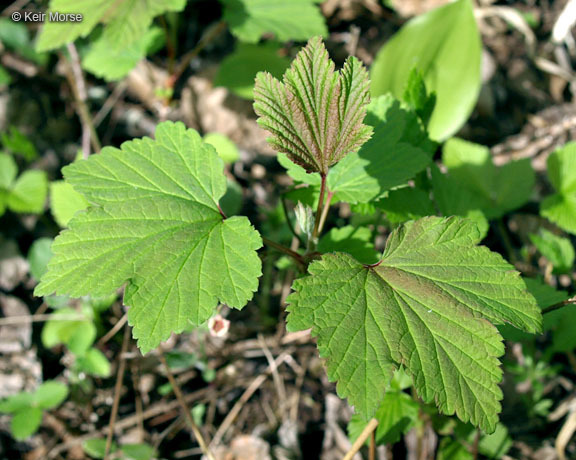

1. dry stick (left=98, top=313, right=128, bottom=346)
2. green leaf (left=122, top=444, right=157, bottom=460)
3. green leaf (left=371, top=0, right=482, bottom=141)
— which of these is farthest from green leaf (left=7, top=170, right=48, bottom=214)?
green leaf (left=371, top=0, right=482, bottom=141)

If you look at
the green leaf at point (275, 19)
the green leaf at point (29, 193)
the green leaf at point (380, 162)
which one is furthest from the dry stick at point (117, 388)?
the green leaf at point (275, 19)

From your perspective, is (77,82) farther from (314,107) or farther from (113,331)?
(314,107)

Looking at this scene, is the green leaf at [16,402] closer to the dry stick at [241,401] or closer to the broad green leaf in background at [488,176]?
the dry stick at [241,401]

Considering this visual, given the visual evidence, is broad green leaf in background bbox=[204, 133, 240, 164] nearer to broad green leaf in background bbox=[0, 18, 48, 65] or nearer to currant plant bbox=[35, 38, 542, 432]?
currant plant bbox=[35, 38, 542, 432]

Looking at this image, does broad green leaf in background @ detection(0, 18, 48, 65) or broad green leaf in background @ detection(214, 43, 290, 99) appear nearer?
broad green leaf in background @ detection(214, 43, 290, 99)

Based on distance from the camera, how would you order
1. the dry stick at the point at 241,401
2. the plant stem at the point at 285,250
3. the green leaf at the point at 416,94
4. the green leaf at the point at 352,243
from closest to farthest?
1. the plant stem at the point at 285,250
2. the green leaf at the point at 352,243
3. the green leaf at the point at 416,94
4. the dry stick at the point at 241,401

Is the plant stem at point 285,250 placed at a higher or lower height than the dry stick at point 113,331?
higher

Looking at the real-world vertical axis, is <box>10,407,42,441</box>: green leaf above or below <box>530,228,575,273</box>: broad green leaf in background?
below

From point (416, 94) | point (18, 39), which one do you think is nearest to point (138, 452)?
point (416, 94)
